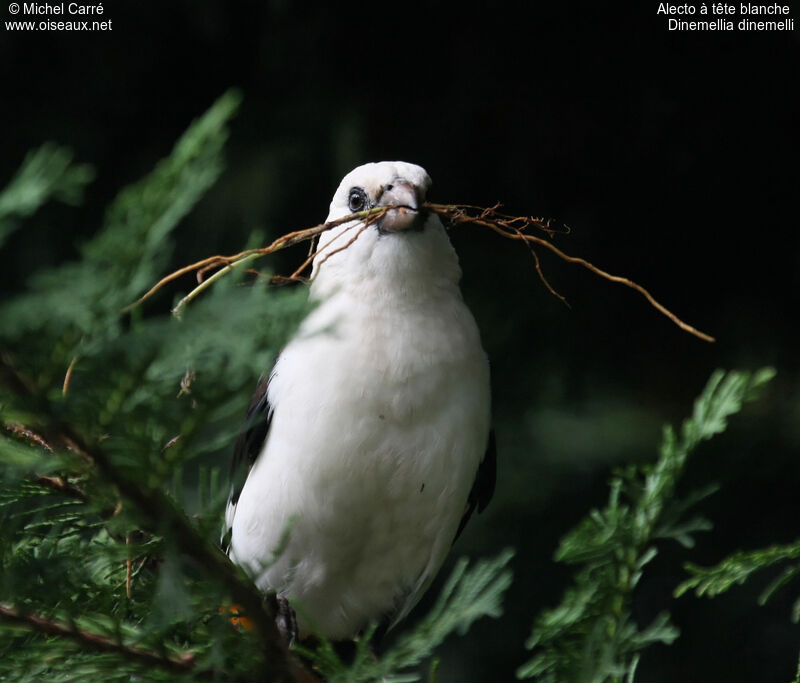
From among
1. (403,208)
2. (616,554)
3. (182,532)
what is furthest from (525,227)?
(182,532)

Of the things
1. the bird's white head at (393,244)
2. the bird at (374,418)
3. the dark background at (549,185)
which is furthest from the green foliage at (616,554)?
the dark background at (549,185)

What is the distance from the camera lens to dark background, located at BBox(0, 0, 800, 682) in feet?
10.8

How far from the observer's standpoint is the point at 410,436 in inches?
79.9

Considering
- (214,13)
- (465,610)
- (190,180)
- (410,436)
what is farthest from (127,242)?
(214,13)

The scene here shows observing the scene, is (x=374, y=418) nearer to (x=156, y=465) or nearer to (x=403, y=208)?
(x=403, y=208)

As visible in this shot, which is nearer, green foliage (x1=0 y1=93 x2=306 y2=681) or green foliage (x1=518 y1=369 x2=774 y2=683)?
green foliage (x1=0 y1=93 x2=306 y2=681)

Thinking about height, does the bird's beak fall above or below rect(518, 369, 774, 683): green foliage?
above

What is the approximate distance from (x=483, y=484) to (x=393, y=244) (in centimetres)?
71

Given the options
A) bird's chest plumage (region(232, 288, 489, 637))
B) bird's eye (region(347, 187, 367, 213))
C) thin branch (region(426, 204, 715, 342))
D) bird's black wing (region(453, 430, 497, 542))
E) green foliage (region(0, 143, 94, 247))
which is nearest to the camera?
green foliage (region(0, 143, 94, 247))

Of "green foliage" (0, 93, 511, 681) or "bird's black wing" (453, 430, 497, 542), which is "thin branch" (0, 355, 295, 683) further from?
"bird's black wing" (453, 430, 497, 542)

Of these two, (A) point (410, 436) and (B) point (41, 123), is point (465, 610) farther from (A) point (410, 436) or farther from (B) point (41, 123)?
(B) point (41, 123)

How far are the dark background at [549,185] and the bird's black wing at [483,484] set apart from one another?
2.89 feet

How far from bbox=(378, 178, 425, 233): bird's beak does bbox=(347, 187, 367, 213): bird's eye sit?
75 millimetres

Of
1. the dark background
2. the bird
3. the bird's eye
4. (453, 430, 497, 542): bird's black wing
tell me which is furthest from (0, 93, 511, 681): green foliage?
the dark background
